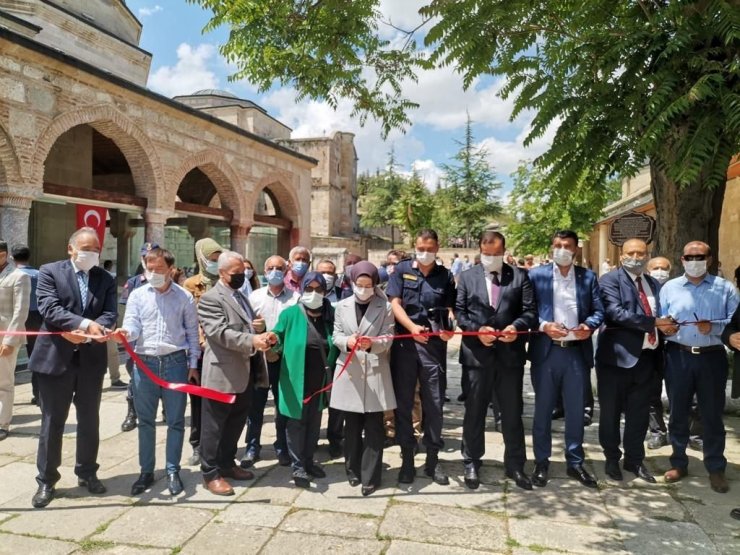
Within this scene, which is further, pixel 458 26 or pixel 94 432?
pixel 458 26

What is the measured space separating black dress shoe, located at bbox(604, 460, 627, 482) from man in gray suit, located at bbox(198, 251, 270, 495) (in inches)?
119

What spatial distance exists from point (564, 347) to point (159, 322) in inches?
127

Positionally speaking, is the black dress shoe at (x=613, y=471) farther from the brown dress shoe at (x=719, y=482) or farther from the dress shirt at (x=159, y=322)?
the dress shirt at (x=159, y=322)

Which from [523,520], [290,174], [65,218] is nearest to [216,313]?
[523,520]

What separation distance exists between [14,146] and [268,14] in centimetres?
471

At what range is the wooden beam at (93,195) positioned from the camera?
913cm

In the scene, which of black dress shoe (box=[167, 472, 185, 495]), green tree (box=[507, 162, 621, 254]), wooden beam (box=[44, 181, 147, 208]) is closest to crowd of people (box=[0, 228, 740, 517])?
black dress shoe (box=[167, 472, 185, 495])

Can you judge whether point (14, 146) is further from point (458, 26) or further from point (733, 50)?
point (733, 50)

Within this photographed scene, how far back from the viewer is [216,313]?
3912 mm

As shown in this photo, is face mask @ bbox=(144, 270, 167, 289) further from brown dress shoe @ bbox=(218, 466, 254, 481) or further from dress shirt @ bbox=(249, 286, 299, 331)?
brown dress shoe @ bbox=(218, 466, 254, 481)

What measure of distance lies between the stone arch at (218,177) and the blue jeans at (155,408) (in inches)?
303

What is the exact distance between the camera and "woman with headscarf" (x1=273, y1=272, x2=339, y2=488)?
163 inches

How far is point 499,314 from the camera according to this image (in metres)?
4.23

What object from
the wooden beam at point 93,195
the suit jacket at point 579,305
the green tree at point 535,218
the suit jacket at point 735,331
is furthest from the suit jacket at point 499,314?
the green tree at point 535,218
